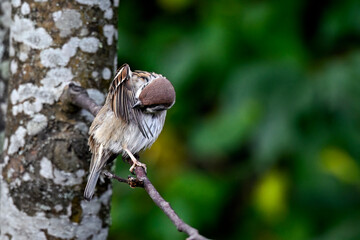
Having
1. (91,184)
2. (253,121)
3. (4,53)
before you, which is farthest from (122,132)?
(253,121)

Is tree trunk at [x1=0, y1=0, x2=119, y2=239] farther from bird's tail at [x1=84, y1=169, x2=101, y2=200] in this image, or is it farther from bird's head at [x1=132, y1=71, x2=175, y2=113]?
bird's head at [x1=132, y1=71, x2=175, y2=113]

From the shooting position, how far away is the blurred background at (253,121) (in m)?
3.88

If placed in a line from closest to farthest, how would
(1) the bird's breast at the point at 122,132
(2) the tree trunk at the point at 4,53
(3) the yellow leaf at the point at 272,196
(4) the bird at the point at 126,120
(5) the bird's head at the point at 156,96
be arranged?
1. (5) the bird's head at the point at 156,96
2. (4) the bird at the point at 126,120
3. (1) the bird's breast at the point at 122,132
4. (2) the tree trunk at the point at 4,53
5. (3) the yellow leaf at the point at 272,196

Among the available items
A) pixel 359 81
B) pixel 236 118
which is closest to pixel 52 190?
pixel 236 118

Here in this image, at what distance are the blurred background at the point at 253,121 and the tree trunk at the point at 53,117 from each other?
5.48ft

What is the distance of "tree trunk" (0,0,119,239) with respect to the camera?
226cm

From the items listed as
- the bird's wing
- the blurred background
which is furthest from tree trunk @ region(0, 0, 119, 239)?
the blurred background

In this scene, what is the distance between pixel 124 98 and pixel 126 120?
0.32ft

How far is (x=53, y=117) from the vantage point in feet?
7.50

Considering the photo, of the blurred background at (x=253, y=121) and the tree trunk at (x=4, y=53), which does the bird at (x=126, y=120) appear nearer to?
the tree trunk at (x=4, y=53)

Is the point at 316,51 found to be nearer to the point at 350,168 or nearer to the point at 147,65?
the point at 350,168

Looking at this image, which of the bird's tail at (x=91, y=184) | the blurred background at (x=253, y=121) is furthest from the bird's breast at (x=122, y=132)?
the blurred background at (x=253, y=121)

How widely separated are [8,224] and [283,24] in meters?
2.48

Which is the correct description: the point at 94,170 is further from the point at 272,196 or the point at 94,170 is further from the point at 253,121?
the point at 272,196
